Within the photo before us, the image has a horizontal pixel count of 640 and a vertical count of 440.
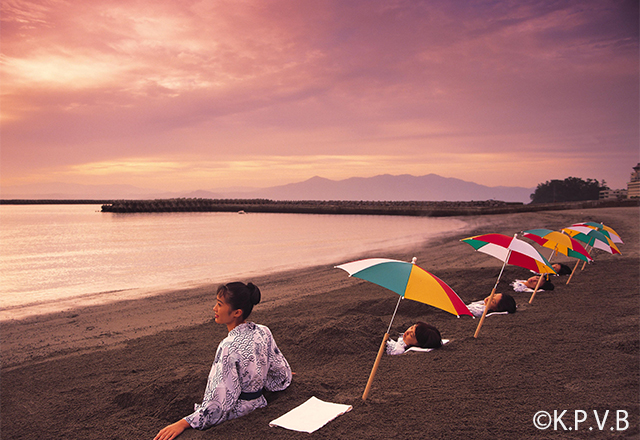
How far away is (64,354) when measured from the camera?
25.6 ft

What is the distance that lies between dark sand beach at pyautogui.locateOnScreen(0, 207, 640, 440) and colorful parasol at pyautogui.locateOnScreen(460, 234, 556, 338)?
1228 millimetres

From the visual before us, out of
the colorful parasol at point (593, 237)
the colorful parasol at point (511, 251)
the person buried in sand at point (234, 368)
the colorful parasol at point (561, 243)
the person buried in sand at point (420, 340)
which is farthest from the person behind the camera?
the colorful parasol at point (593, 237)

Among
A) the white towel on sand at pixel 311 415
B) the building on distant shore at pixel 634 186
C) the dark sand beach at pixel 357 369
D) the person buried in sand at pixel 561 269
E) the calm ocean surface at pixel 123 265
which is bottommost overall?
the calm ocean surface at pixel 123 265

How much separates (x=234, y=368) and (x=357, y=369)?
265 centimetres

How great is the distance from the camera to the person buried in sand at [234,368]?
157 inches

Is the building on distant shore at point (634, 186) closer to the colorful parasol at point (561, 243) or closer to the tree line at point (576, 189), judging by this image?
the tree line at point (576, 189)

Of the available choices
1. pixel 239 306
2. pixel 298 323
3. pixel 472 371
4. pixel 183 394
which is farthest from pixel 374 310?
pixel 239 306

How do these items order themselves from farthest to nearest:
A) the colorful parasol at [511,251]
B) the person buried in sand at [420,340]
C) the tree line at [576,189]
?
the tree line at [576,189]
the colorful parasol at [511,251]
the person buried in sand at [420,340]

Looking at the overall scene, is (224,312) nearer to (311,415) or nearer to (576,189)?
(311,415)

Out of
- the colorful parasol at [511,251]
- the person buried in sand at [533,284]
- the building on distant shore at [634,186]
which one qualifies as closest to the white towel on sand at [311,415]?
the colorful parasol at [511,251]

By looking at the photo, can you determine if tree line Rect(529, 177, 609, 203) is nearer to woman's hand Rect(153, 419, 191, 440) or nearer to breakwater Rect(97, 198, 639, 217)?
breakwater Rect(97, 198, 639, 217)

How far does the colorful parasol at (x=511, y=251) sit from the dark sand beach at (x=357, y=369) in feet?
4.03

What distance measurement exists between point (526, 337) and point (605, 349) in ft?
3.79

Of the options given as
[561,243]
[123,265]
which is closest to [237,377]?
[561,243]
